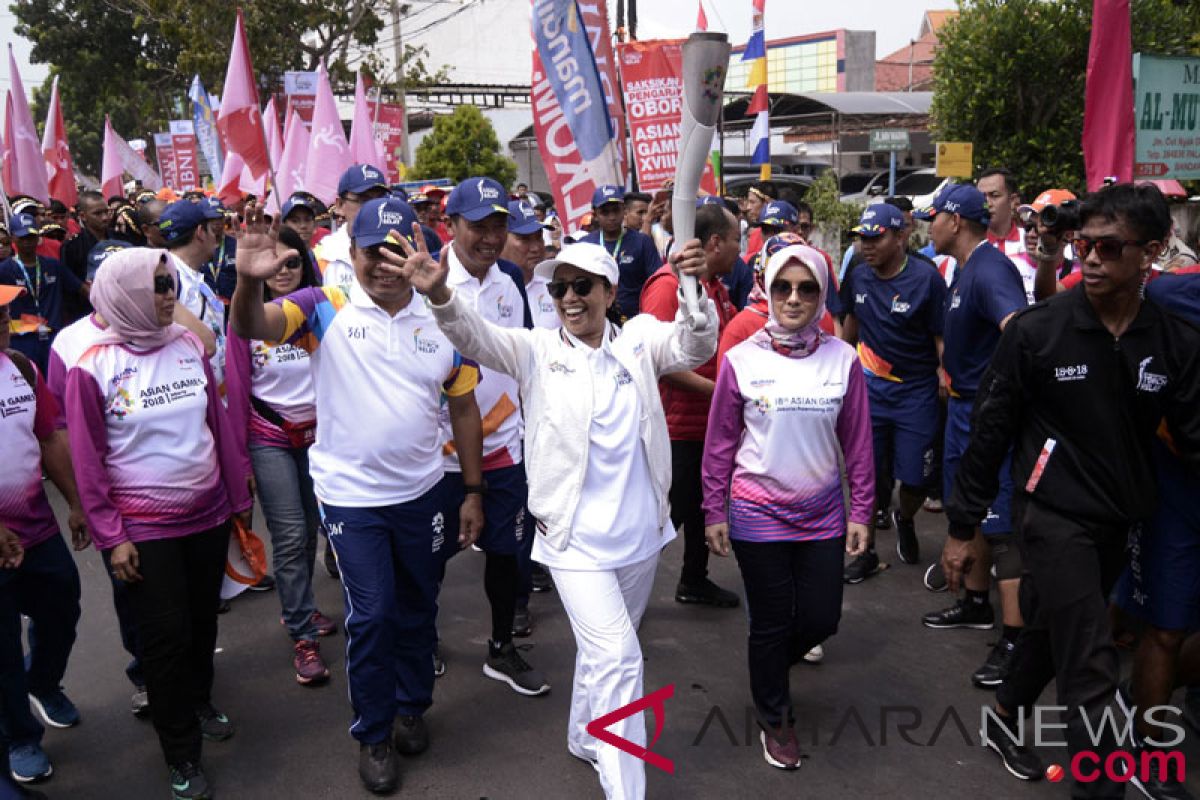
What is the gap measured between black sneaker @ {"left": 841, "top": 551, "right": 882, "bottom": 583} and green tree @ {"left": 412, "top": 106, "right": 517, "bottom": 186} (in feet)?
71.5

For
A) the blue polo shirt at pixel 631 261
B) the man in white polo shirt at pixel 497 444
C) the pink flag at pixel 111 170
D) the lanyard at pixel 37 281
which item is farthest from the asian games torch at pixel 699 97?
the pink flag at pixel 111 170

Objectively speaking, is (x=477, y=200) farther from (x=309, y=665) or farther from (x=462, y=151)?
(x=462, y=151)

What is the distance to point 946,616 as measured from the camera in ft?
17.3

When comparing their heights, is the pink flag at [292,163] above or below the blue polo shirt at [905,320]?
above

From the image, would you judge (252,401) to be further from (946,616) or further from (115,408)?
(946,616)

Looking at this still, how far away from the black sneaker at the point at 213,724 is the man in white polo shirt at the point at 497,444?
120 cm

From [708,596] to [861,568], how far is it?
1.03 meters

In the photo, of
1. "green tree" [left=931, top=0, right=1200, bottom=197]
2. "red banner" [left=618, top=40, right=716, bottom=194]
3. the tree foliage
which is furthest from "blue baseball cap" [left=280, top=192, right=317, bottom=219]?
the tree foliage

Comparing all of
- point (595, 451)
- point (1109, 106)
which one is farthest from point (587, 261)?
point (1109, 106)

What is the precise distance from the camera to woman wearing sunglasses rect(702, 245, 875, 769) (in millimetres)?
3848

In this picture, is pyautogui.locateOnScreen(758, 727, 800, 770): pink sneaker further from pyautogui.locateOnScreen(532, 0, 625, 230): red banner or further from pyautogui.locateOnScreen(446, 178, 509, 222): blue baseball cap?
pyautogui.locateOnScreen(532, 0, 625, 230): red banner

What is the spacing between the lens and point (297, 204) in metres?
7.02

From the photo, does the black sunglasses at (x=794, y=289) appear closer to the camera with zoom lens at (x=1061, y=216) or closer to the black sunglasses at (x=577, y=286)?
the black sunglasses at (x=577, y=286)

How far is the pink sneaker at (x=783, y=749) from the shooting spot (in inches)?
153
